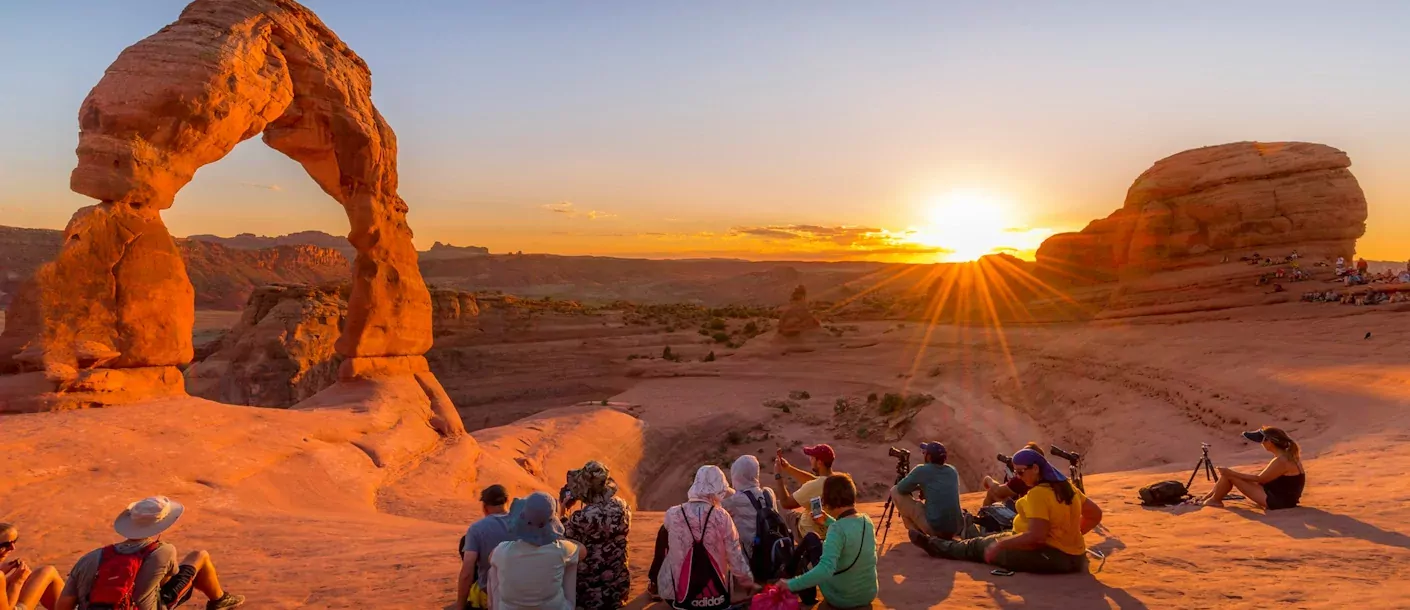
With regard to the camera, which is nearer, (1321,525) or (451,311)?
(1321,525)

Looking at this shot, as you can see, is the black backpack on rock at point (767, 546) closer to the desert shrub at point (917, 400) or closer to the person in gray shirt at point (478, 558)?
the person in gray shirt at point (478, 558)

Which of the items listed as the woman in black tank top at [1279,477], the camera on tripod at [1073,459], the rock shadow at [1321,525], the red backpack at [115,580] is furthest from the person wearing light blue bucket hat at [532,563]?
the woman in black tank top at [1279,477]

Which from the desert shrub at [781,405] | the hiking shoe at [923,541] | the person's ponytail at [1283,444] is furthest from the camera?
the desert shrub at [781,405]

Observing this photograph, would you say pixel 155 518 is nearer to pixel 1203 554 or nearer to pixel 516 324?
pixel 1203 554

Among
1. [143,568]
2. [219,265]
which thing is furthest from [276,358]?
[219,265]

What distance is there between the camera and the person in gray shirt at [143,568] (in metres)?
4.23

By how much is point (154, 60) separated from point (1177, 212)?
36805 mm

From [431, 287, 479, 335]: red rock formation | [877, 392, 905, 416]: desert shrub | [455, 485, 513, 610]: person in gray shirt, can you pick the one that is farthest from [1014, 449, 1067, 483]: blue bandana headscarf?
[431, 287, 479, 335]: red rock formation

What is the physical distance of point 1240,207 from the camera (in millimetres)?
29844

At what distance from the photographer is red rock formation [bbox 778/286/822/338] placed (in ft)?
125

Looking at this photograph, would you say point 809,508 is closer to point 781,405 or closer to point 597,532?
point 597,532

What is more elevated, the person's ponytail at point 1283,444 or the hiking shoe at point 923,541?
the person's ponytail at point 1283,444

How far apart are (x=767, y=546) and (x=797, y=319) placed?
33.2 m

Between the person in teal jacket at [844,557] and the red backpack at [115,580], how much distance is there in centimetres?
414
